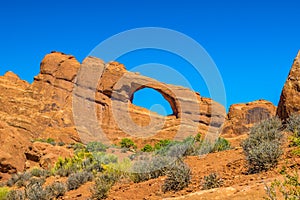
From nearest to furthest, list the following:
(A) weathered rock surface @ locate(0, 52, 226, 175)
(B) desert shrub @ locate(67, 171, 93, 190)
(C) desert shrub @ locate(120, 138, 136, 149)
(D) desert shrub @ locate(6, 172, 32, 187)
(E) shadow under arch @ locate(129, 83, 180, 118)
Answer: (B) desert shrub @ locate(67, 171, 93, 190) < (D) desert shrub @ locate(6, 172, 32, 187) < (C) desert shrub @ locate(120, 138, 136, 149) < (A) weathered rock surface @ locate(0, 52, 226, 175) < (E) shadow under arch @ locate(129, 83, 180, 118)

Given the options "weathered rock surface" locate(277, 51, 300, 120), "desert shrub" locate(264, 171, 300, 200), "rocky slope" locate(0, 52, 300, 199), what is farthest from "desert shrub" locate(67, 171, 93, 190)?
"rocky slope" locate(0, 52, 300, 199)

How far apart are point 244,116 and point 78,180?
46.7 metres

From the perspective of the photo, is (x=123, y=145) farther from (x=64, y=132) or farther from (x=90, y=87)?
(x=90, y=87)

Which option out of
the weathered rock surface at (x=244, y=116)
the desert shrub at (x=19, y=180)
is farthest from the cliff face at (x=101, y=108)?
the desert shrub at (x=19, y=180)

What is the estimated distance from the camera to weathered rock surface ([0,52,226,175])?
4619 centimetres

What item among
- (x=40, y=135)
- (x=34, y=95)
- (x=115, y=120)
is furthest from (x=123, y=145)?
(x=34, y=95)

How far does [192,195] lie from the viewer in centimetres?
581

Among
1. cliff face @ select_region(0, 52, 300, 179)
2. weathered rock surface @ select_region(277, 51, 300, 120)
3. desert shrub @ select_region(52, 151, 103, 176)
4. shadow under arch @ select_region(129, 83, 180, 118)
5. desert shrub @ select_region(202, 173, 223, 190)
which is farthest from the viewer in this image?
shadow under arch @ select_region(129, 83, 180, 118)

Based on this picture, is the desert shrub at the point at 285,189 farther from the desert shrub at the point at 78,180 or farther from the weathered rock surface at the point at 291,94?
the weathered rock surface at the point at 291,94

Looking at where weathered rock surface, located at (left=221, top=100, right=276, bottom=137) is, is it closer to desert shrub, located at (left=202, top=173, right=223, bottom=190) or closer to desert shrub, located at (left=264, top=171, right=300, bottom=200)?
desert shrub, located at (left=202, top=173, right=223, bottom=190)

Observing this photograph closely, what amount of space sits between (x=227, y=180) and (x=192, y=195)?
121cm

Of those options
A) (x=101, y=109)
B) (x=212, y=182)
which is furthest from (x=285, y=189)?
(x=101, y=109)

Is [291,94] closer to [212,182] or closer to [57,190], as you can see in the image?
[212,182]

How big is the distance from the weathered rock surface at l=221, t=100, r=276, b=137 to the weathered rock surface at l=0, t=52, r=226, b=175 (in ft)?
12.9
